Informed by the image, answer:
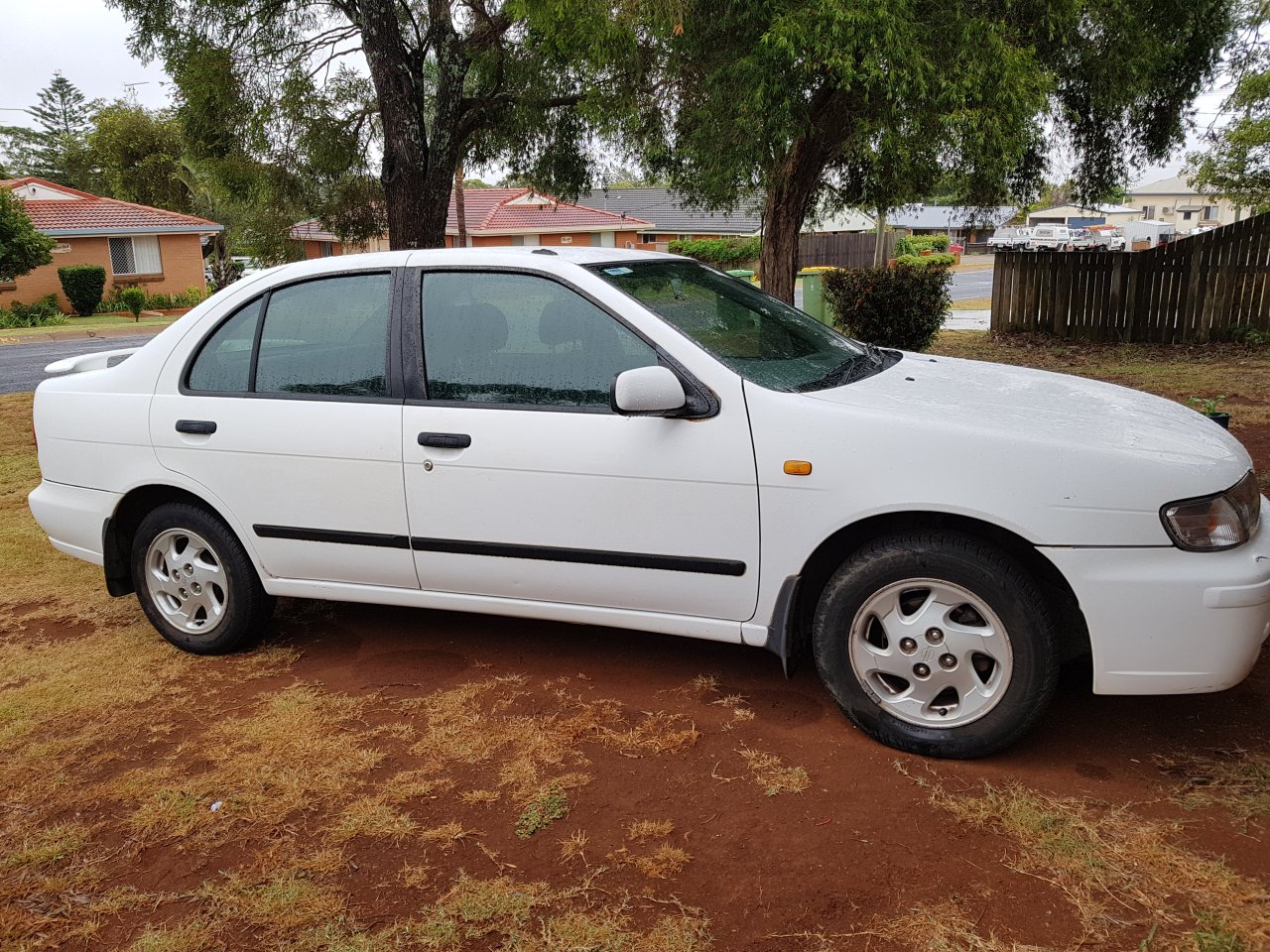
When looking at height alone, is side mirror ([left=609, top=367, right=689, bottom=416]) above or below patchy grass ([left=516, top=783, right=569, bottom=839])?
above

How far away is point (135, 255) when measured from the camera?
36.8 metres

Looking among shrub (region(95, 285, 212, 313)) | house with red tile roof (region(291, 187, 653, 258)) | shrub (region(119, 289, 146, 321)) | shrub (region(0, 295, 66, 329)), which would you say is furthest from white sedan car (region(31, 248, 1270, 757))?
house with red tile roof (region(291, 187, 653, 258))

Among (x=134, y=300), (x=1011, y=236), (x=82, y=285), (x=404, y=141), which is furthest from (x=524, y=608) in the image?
(x=1011, y=236)

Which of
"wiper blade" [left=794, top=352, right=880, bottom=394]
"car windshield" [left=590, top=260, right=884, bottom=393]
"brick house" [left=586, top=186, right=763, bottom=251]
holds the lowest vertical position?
"wiper blade" [left=794, top=352, right=880, bottom=394]

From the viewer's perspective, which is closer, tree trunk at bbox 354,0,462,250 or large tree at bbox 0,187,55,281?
tree trunk at bbox 354,0,462,250

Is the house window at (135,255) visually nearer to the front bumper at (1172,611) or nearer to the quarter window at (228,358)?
the quarter window at (228,358)

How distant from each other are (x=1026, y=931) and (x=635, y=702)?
5.64 ft

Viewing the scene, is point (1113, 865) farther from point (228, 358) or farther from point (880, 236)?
point (880, 236)

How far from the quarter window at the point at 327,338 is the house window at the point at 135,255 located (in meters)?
36.3

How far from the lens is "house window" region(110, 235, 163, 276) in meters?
36.3

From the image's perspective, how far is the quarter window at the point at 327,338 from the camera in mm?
4164

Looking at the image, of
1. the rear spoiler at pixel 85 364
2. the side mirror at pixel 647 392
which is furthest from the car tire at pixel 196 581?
the side mirror at pixel 647 392

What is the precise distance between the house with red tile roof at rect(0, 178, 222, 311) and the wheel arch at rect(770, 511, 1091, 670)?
1393 inches

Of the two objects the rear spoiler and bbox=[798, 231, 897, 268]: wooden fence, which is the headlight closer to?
the rear spoiler
